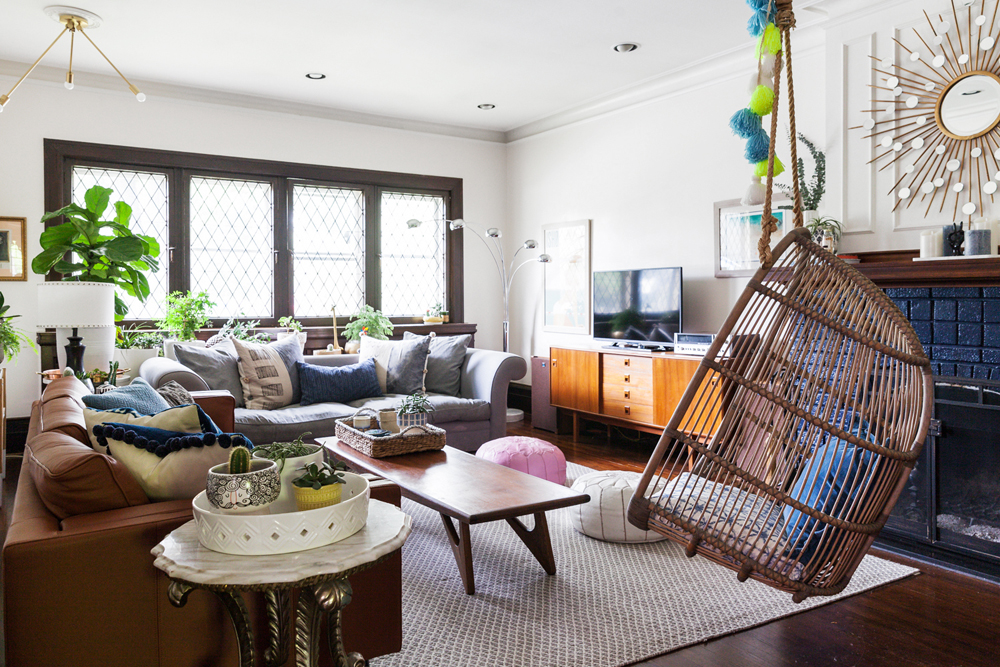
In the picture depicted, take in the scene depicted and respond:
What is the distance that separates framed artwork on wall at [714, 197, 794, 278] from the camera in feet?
15.3

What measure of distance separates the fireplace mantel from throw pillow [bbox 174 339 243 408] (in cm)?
369

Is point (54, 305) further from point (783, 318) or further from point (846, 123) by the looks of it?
point (846, 123)

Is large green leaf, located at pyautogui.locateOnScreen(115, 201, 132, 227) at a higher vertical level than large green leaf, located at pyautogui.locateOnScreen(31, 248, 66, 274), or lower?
higher

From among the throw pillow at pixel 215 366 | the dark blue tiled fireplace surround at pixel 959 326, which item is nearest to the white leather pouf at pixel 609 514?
the dark blue tiled fireplace surround at pixel 959 326

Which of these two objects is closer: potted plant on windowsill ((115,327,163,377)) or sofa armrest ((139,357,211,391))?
sofa armrest ((139,357,211,391))

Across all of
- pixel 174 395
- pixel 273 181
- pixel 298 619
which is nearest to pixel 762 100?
pixel 298 619

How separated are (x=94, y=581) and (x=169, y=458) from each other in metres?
0.35

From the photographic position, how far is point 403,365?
5090mm

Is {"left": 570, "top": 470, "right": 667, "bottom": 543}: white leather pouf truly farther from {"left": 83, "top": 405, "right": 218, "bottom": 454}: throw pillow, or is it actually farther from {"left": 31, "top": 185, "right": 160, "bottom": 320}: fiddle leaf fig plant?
{"left": 31, "top": 185, "right": 160, "bottom": 320}: fiddle leaf fig plant

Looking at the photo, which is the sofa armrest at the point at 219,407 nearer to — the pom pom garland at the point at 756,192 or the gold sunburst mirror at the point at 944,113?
the pom pom garland at the point at 756,192

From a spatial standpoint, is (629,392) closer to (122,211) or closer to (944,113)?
(944,113)

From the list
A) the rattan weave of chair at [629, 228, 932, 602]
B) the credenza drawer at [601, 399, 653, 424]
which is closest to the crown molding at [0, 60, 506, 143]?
the credenza drawer at [601, 399, 653, 424]

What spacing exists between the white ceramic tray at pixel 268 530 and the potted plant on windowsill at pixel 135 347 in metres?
3.33

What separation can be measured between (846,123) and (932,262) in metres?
1.05
